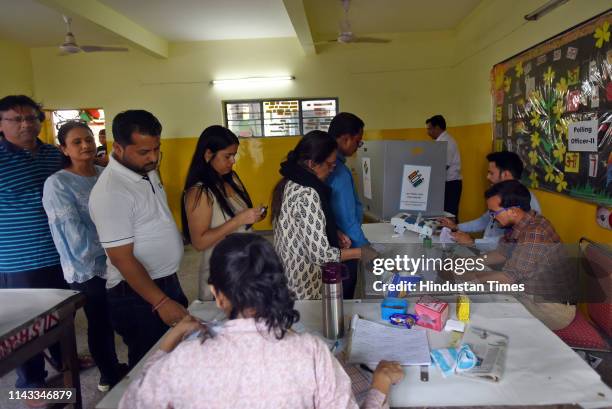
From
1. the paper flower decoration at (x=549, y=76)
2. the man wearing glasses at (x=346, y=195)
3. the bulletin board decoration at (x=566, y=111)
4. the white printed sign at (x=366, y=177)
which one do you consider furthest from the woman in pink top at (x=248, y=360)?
the paper flower decoration at (x=549, y=76)

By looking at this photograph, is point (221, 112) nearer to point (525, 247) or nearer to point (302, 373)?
point (525, 247)

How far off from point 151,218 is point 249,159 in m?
4.60

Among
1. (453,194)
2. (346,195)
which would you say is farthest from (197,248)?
(453,194)

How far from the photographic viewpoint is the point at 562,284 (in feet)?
5.92

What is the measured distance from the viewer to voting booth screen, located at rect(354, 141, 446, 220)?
8.77 feet

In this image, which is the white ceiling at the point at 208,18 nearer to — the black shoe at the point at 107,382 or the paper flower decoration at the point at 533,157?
the paper flower decoration at the point at 533,157

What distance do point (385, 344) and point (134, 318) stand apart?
90 cm

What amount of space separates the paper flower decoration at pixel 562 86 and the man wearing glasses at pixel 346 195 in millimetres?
1793

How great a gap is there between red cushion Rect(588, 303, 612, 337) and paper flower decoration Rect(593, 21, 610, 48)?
1671mm

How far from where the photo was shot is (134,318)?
1.45m

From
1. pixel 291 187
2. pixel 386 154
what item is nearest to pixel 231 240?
pixel 291 187

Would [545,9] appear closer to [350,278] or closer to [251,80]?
[350,278]

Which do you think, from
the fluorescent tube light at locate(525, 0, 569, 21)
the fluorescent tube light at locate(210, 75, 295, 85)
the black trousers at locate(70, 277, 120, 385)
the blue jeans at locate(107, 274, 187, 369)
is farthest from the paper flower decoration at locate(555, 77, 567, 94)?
the fluorescent tube light at locate(210, 75, 295, 85)

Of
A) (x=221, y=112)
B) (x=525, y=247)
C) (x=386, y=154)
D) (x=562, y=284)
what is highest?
(x=221, y=112)
